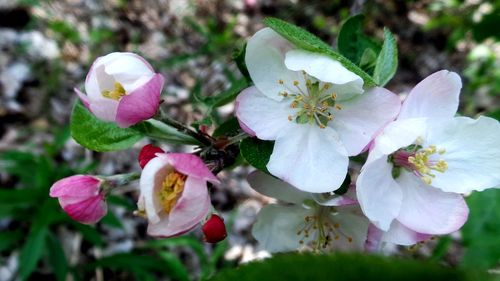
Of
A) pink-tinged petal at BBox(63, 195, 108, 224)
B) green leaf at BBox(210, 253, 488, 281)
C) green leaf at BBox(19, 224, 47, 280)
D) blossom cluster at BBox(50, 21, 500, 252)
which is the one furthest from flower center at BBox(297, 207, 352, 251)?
green leaf at BBox(19, 224, 47, 280)

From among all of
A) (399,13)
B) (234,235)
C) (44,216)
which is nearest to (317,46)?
(44,216)

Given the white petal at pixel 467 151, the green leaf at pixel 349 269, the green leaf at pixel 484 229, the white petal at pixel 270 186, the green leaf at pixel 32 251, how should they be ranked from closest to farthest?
the green leaf at pixel 349 269 → the white petal at pixel 467 151 → the white petal at pixel 270 186 → the green leaf at pixel 484 229 → the green leaf at pixel 32 251

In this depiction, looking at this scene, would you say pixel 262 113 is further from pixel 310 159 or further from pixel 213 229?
pixel 213 229

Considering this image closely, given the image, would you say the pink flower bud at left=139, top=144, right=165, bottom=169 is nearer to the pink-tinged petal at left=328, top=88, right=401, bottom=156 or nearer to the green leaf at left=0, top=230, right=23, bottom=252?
the pink-tinged petal at left=328, top=88, right=401, bottom=156

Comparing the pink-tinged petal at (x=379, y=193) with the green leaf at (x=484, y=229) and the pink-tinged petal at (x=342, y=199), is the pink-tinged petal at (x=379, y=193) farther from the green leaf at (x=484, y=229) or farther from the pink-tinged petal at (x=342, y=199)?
the green leaf at (x=484, y=229)

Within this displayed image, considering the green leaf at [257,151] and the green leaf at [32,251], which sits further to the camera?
the green leaf at [32,251]

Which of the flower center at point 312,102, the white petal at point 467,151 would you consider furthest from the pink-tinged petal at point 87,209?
the white petal at point 467,151

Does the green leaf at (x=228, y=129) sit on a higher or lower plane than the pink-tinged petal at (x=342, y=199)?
higher
